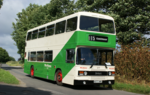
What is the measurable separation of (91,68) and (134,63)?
15.3 feet

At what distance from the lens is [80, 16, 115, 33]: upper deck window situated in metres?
11.7

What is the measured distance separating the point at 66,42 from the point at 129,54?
5.16 meters

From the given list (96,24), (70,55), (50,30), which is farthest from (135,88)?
(50,30)

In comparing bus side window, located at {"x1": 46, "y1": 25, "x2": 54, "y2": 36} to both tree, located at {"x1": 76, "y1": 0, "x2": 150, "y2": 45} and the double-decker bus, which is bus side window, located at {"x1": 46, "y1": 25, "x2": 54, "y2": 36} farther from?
tree, located at {"x1": 76, "y1": 0, "x2": 150, "y2": 45}

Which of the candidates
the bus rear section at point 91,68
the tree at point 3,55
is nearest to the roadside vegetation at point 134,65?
the bus rear section at point 91,68

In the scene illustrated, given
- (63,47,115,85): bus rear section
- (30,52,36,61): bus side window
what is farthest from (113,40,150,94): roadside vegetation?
(30,52,36,61): bus side window

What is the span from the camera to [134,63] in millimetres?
14617

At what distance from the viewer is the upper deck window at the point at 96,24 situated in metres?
11.7

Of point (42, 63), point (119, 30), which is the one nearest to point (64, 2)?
point (119, 30)

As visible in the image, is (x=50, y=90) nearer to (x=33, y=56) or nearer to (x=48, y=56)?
(x=48, y=56)

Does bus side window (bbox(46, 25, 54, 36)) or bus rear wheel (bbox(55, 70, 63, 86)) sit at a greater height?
A: bus side window (bbox(46, 25, 54, 36))

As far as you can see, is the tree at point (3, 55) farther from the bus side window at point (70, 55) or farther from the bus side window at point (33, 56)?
the bus side window at point (70, 55)

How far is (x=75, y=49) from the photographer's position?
1142 cm

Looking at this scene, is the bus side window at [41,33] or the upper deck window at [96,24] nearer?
the upper deck window at [96,24]
